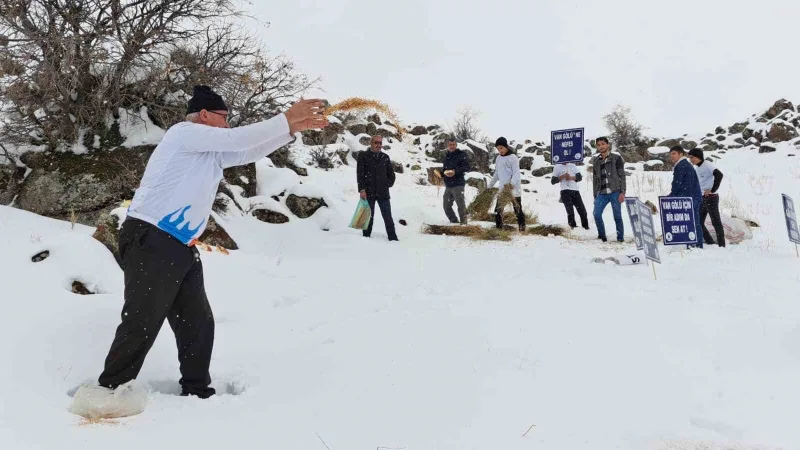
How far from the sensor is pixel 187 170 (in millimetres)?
2672

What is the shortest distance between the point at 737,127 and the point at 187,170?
33.8 m

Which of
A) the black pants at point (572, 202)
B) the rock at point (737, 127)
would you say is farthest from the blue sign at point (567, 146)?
the rock at point (737, 127)

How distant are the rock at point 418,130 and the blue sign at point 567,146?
19.3 metres

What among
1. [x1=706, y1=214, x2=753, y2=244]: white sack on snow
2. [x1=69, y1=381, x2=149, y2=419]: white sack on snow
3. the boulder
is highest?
the boulder

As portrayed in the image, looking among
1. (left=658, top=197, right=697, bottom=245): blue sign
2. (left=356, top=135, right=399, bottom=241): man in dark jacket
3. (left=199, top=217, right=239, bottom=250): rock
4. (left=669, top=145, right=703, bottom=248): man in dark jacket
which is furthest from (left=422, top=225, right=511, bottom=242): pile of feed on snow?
(left=199, top=217, right=239, bottom=250): rock

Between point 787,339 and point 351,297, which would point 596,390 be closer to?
point 787,339

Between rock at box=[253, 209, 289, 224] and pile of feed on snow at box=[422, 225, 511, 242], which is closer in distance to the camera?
rock at box=[253, 209, 289, 224]

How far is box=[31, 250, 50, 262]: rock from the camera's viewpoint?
13.3 feet

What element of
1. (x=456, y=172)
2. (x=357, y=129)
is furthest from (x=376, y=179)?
(x=357, y=129)

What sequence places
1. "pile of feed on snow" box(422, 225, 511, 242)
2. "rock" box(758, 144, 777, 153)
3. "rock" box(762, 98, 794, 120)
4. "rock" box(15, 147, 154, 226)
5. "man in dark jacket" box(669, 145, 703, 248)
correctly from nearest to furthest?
"rock" box(15, 147, 154, 226) → "man in dark jacket" box(669, 145, 703, 248) → "pile of feed on snow" box(422, 225, 511, 242) → "rock" box(758, 144, 777, 153) → "rock" box(762, 98, 794, 120)

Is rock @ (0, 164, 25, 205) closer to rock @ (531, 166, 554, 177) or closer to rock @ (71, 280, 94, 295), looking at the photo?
rock @ (71, 280, 94, 295)

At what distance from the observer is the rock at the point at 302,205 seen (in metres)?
9.34

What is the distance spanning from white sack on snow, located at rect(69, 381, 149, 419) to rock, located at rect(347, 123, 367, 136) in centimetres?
2296

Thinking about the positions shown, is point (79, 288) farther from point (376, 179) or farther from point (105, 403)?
point (376, 179)
